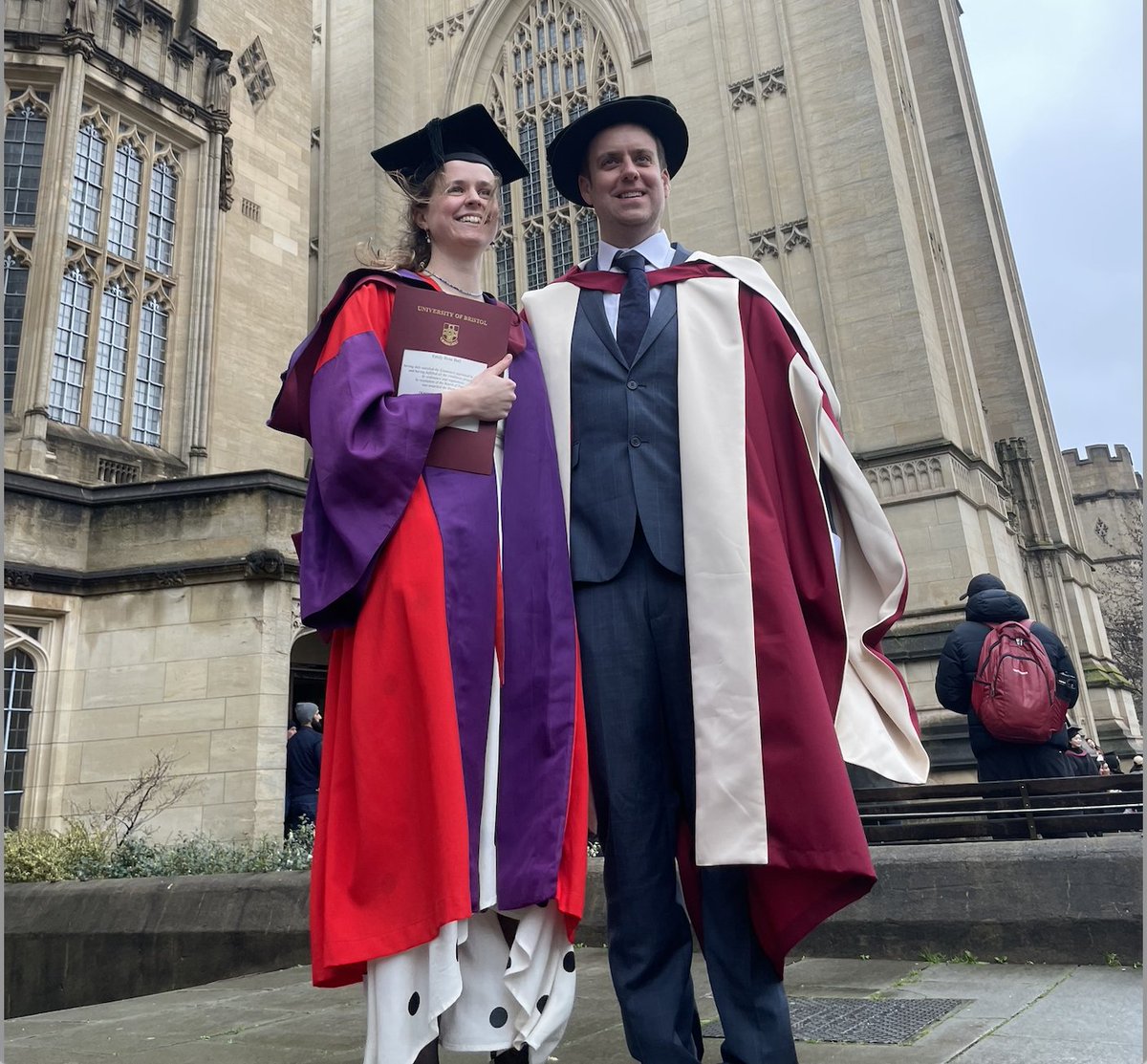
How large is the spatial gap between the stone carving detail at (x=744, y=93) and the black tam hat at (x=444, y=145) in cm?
1917

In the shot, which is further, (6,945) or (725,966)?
(6,945)

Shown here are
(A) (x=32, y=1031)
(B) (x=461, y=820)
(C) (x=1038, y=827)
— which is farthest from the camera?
(C) (x=1038, y=827)

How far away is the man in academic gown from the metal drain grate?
32.5 inches

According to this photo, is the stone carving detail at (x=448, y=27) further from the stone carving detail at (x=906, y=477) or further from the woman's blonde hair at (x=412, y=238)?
the woman's blonde hair at (x=412, y=238)

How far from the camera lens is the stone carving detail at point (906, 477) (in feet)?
55.1

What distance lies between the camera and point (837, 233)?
18406 mm

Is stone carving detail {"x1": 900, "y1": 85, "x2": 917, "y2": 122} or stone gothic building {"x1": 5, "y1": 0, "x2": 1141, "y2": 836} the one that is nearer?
stone gothic building {"x1": 5, "y1": 0, "x2": 1141, "y2": 836}

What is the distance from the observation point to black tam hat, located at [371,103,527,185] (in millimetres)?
2621

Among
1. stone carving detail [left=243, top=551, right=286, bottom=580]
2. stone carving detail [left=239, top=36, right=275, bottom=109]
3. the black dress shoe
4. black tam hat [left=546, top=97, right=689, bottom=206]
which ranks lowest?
the black dress shoe

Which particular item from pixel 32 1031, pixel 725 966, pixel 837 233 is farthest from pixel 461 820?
pixel 837 233

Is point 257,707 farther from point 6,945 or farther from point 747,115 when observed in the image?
point 747,115

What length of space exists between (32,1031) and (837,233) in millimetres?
18213

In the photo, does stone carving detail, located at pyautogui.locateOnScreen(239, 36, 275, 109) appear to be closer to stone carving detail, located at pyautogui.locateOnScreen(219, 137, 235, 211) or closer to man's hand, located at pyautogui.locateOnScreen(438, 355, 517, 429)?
stone carving detail, located at pyautogui.locateOnScreen(219, 137, 235, 211)

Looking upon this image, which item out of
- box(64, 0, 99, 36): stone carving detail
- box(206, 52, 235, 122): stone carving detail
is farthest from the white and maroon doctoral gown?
box(206, 52, 235, 122): stone carving detail
